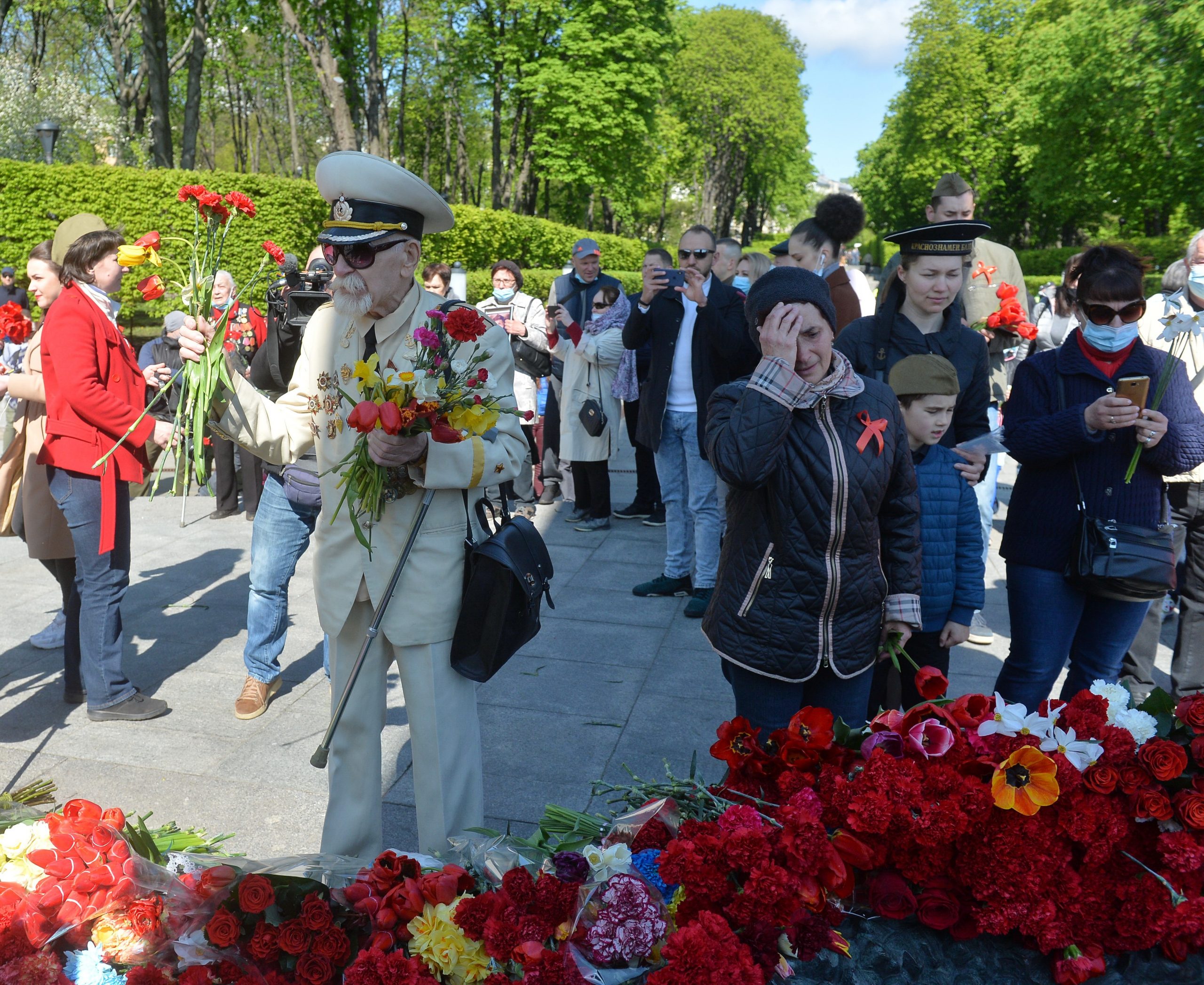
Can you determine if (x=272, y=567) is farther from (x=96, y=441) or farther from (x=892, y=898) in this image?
(x=892, y=898)

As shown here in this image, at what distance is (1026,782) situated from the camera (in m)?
2.20

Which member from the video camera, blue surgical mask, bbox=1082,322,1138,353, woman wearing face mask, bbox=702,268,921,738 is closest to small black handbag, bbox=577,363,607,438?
the video camera

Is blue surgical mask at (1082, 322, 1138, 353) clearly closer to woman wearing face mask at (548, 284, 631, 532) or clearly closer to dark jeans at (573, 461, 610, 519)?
woman wearing face mask at (548, 284, 631, 532)

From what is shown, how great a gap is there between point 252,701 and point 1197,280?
4851mm

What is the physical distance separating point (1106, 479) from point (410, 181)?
265 centimetres

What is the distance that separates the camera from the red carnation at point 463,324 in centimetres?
261

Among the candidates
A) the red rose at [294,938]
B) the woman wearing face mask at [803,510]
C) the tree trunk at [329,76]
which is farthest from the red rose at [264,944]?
the tree trunk at [329,76]

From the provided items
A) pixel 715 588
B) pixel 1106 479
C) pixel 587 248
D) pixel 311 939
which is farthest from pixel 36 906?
pixel 587 248

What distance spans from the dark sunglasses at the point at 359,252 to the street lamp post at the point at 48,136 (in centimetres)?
1728

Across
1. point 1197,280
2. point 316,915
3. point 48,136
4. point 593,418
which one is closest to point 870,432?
point 316,915

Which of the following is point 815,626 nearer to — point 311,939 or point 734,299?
point 311,939

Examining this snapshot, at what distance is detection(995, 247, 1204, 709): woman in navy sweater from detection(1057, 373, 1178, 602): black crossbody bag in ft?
0.19

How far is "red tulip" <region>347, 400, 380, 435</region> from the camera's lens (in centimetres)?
260

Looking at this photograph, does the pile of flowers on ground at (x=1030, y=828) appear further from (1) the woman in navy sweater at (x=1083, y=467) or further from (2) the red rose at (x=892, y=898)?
(1) the woman in navy sweater at (x=1083, y=467)
